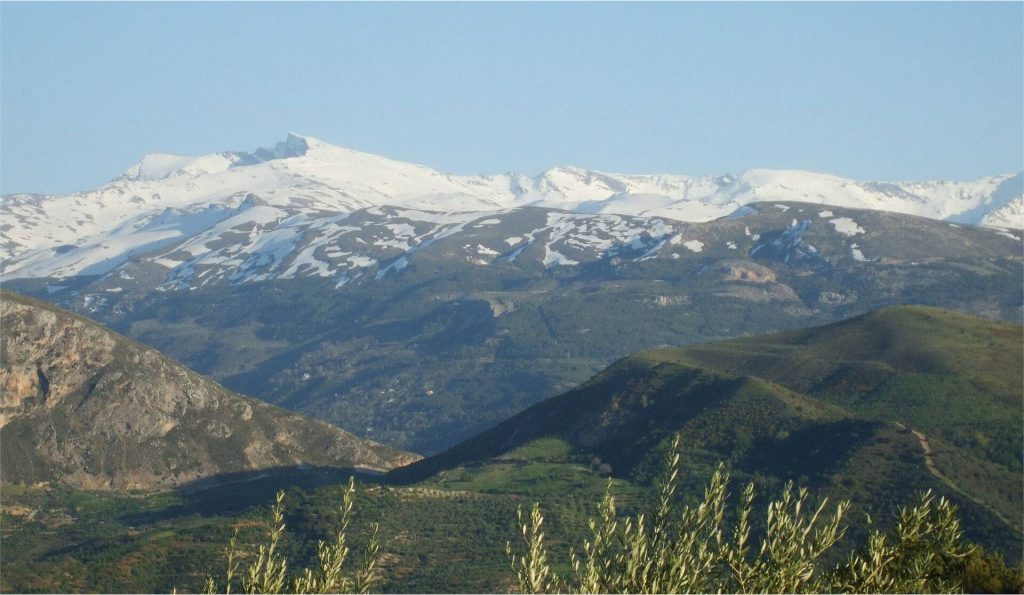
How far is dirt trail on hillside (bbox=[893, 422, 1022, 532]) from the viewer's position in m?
144

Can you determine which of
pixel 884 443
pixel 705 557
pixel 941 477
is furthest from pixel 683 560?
pixel 884 443

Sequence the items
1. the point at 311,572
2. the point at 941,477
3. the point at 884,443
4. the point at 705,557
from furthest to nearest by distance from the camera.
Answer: the point at 884,443 → the point at 941,477 → the point at 311,572 → the point at 705,557

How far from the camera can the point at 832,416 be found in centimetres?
18575

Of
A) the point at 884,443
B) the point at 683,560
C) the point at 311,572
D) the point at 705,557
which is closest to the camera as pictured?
the point at 683,560

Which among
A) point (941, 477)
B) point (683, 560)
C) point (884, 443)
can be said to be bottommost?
point (941, 477)

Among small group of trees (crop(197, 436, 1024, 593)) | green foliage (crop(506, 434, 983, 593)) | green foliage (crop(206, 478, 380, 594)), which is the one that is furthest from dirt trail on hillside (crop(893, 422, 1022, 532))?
green foliage (crop(206, 478, 380, 594))

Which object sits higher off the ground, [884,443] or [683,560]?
[683,560]

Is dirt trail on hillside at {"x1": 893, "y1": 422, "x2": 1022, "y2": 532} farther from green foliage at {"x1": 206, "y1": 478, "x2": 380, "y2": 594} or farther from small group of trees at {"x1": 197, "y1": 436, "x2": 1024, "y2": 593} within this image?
green foliage at {"x1": 206, "y1": 478, "x2": 380, "y2": 594}

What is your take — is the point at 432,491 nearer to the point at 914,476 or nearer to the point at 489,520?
the point at 489,520

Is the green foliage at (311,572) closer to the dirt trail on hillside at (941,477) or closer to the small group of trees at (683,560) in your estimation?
the small group of trees at (683,560)

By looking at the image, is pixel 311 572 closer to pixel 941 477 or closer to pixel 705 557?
pixel 705 557

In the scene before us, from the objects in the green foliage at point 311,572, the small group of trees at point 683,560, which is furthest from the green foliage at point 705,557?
the green foliage at point 311,572

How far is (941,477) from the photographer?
509ft

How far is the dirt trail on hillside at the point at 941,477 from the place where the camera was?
14425cm
